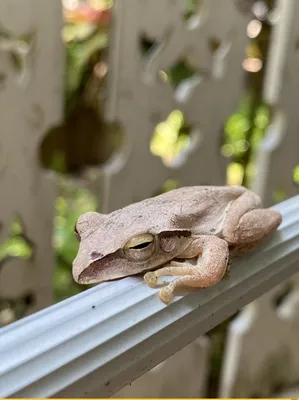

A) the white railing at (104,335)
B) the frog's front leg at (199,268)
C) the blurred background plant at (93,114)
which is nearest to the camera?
the white railing at (104,335)

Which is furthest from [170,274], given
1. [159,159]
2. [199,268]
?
[159,159]

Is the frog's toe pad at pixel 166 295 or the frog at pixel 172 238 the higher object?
the frog's toe pad at pixel 166 295

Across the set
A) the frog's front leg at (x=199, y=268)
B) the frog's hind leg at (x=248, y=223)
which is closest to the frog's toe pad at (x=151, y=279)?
the frog's front leg at (x=199, y=268)

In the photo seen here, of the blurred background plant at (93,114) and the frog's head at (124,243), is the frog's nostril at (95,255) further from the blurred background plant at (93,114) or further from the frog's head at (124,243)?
the blurred background plant at (93,114)

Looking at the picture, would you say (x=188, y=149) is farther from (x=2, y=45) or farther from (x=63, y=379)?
(x=63, y=379)

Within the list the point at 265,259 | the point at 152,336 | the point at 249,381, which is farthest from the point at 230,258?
the point at 249,381

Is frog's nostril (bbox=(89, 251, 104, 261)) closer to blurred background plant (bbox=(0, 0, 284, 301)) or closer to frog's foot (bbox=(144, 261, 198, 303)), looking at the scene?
frog's foot (bbox=(144, 261, 198, 303))

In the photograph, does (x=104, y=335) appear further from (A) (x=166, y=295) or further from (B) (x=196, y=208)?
(B) (x=196, y=208)

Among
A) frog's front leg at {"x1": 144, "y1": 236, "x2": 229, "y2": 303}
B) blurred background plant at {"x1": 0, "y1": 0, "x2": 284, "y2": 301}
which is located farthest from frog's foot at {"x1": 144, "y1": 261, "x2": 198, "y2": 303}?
blurred background plant at {"x1": 0, "y1": 0, "x2": 284, "y2": 301}
